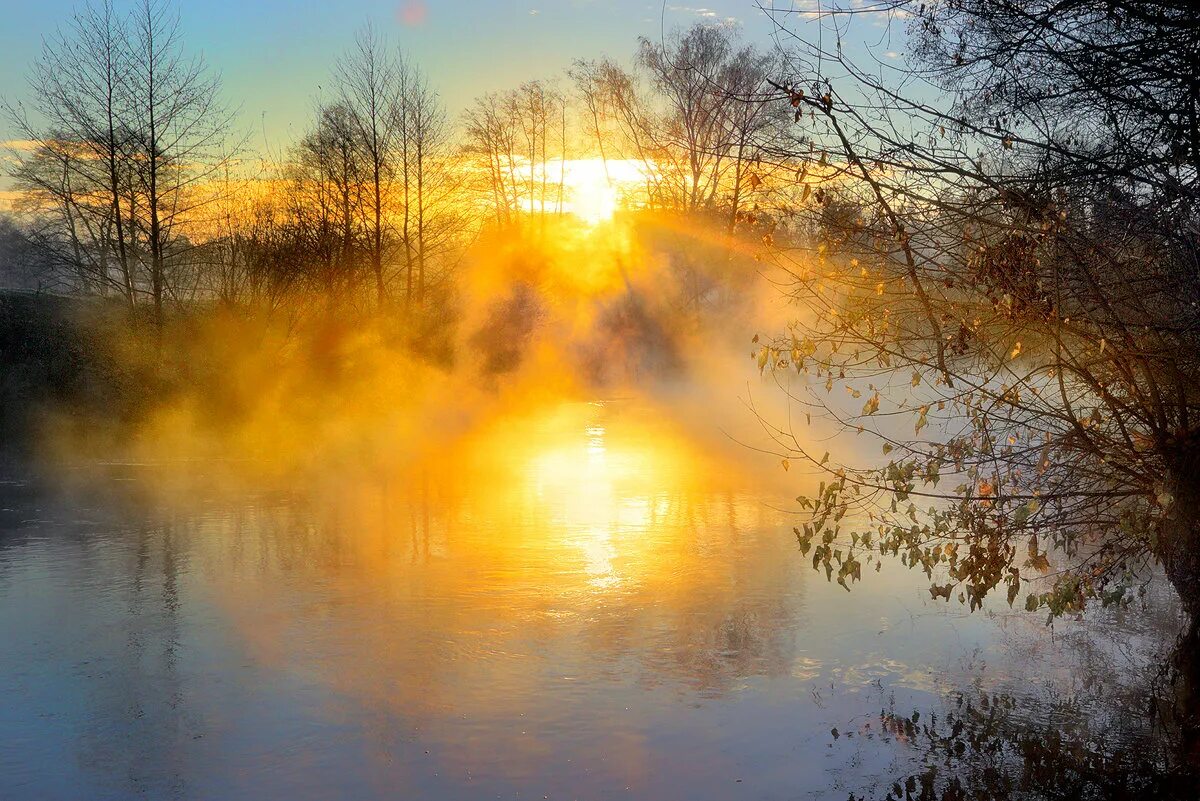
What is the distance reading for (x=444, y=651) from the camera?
720cm

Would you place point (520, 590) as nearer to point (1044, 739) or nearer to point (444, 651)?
point (444, 651)

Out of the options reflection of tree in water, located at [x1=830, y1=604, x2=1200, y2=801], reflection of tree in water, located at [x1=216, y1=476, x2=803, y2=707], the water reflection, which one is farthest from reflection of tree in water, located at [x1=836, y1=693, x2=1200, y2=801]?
reflection of tree in water, located at [x1=216, y1=476, x2=803, y2=707]

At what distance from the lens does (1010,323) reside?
18.3 ft

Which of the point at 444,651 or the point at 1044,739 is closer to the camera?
the point at 1044,739

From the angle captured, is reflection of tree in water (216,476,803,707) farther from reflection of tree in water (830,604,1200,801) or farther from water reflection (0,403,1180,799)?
reflection of tree in water (830,604,1200,801)

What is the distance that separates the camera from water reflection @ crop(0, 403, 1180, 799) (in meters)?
5.47

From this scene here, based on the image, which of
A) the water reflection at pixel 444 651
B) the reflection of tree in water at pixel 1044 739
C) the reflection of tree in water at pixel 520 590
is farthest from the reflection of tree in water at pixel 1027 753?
the reflection of tree in water at pixel 520 590

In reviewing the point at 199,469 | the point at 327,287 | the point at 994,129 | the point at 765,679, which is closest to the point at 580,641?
the point at 765,679

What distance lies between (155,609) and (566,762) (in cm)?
414

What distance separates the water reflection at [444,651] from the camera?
5.47m

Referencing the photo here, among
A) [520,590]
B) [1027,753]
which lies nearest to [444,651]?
[520,590]

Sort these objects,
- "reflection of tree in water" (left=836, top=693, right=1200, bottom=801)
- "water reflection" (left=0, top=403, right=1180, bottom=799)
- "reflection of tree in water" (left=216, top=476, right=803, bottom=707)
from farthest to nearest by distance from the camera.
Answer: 1. "reflection of tree in water" (left=216, top=476, right=803, bottom=707)
2. "water reflection" (left=0, top=403, right=1180, bottom=799)
3. "reflection of tree in water" (left=836, top=693, right=1200, bottom=801)

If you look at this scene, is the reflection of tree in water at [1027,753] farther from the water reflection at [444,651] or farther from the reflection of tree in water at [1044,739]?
the water reflection at [444,651]

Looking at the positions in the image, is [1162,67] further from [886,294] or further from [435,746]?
[435,746]
